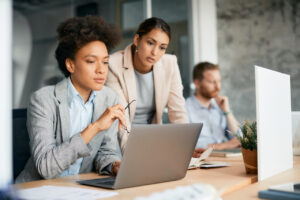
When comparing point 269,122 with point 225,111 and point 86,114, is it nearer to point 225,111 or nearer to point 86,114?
point 86,114

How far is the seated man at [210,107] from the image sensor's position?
2939 millimetres

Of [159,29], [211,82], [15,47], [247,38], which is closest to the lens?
[159,29]

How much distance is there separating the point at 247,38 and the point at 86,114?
263 centimetres

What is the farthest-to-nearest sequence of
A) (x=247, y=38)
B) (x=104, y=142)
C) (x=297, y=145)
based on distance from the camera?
(x=247, y=38) → (x=297, y=145) → (x=104, y=142)

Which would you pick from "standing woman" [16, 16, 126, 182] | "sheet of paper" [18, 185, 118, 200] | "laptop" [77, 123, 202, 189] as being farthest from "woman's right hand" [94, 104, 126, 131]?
"sheet of paper" [18, 185, 118, 200]

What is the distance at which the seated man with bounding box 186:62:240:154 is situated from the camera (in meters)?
2.94

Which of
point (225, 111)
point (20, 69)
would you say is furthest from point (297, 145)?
point (20, 69)

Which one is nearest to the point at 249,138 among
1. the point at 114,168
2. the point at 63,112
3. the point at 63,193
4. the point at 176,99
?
the point at 114,168

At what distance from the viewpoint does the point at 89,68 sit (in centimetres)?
157

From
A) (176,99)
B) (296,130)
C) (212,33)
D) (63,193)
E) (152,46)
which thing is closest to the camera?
(63,193)

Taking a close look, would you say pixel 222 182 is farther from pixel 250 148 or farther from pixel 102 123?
pixel 102 123

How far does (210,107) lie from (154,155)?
82.7 inches

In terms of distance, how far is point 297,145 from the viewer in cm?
182

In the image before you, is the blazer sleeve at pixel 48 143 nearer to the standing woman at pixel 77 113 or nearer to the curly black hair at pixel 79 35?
the standing woman at pixel 77 113
